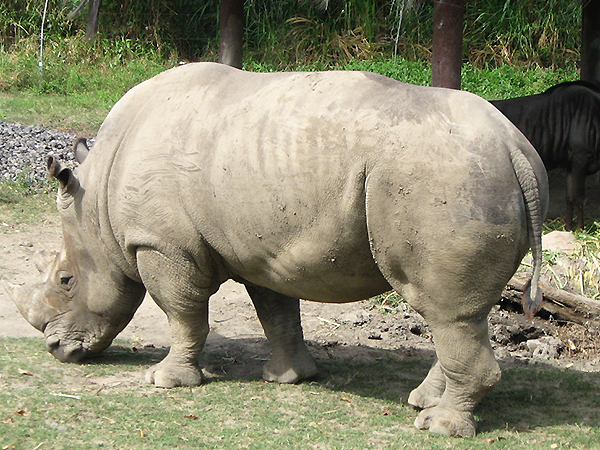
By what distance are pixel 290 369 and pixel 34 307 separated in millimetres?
1731

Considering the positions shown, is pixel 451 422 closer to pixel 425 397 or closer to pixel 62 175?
pixel 425 397

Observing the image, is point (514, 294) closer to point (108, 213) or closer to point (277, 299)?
point (277, 299)

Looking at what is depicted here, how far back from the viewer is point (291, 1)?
55.8 ft

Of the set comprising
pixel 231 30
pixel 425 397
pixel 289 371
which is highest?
pixel 231 30

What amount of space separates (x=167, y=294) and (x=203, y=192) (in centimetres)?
71

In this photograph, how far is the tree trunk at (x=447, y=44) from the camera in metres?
8.41

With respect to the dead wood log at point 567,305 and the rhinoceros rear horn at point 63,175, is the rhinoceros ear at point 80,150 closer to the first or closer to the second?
the rhinoceros rear horn at point 63,175

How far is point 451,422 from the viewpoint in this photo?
4.46 m

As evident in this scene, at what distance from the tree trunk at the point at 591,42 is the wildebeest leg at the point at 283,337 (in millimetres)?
6461

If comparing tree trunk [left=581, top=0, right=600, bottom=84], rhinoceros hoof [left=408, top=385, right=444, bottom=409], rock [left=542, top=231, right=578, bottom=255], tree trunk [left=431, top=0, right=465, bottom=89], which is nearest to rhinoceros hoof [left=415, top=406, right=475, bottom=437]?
rhinoceros hoof [left=408, top=385, right=444, bottom=409]

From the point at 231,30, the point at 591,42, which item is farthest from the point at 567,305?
the point at 231,30

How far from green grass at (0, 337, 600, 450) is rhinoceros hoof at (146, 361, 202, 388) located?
59 mm

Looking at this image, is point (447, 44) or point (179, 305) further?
point (447, 44)

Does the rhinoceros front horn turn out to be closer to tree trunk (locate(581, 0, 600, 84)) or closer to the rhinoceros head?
the rhinoceros head
